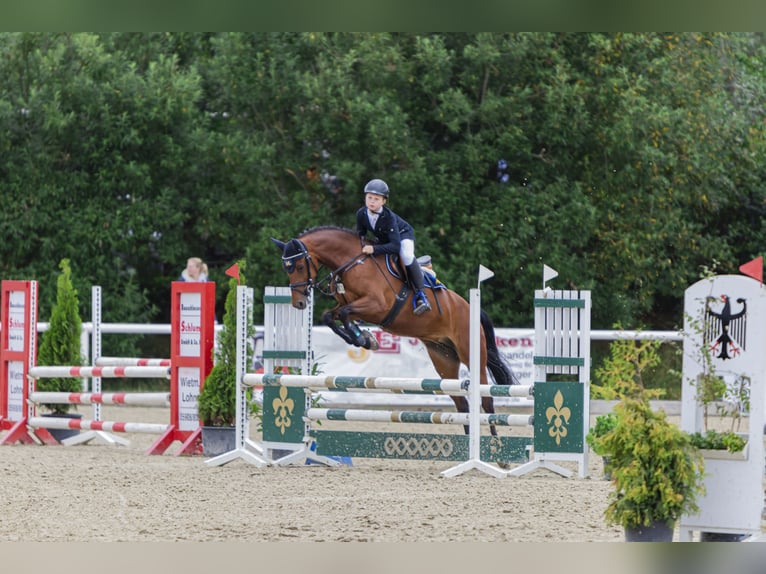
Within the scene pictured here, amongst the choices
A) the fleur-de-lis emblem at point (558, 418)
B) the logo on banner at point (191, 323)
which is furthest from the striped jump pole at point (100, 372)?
the fleur-de-lis emblem at point (558, 418)

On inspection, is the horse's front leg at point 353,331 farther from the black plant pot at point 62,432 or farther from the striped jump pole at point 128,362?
the black plant pot at point 62,432

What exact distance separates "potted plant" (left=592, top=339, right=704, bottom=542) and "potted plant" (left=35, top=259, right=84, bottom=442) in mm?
5204

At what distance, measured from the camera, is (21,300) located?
827 centimetres

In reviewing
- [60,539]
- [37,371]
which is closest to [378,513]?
[60,539]

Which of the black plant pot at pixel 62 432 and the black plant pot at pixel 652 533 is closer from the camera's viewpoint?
the black plant pot at pixel 652 533

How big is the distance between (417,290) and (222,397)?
4.51 ft

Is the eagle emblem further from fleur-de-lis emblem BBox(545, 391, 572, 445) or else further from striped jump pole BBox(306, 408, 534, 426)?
striped jump pole BBox(306, 408, 534, 426)

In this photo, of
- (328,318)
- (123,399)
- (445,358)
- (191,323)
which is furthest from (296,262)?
(123,399)

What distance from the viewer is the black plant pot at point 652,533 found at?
153 inches

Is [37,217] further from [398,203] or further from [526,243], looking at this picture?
[526,243]

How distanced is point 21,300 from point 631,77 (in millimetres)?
8751

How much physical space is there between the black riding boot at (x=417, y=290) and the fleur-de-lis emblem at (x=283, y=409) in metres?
0.98

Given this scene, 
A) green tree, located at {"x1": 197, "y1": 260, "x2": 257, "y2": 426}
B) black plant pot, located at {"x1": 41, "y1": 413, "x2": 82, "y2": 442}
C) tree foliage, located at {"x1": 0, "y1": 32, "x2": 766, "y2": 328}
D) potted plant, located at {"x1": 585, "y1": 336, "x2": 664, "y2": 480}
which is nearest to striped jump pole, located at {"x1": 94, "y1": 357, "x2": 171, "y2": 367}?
black plant pot, located at {"x1": 41, "y1": 413, "x2": 82, "y2": 442}

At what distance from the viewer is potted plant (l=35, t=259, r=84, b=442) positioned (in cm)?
824
